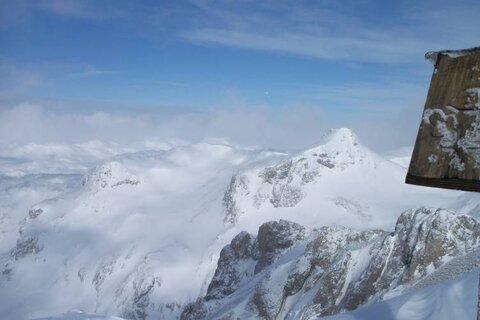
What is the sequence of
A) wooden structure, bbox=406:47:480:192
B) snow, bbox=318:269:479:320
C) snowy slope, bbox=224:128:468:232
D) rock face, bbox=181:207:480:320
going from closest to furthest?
wooden structure, bbox=406:47:480:192
snow, bbox=318:269:479:320
rock face, bbox=181:207:480:320
snowy slope, bbox=224:128:468:232

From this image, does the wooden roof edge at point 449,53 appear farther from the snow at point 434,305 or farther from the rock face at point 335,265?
the rock face at point 335,265

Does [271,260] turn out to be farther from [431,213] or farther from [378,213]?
[378,213]

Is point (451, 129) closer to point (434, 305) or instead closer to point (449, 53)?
point (449, 53)

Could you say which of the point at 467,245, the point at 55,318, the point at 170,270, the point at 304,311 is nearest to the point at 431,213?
the point at 467,245

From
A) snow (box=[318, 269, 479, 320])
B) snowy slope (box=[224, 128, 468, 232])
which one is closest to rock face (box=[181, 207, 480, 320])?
snow (box=[318, 269, 479, 320])

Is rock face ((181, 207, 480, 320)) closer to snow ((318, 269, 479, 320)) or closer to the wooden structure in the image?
snow ((318, 269, 479, 320))

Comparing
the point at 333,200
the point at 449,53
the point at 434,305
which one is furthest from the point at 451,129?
the point at 333,200
